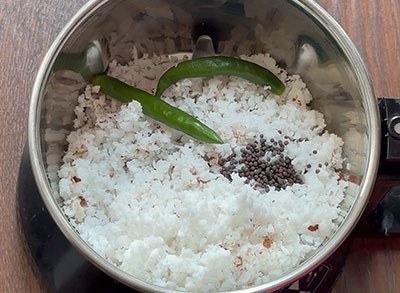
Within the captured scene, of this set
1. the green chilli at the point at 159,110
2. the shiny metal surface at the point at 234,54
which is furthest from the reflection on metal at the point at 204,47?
the green chilli at the point at 159,110

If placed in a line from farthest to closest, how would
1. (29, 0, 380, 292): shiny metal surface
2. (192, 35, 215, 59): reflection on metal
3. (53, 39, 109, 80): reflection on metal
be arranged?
(192, 35, 215, 59): reflection on metal < (53, 39, 109, 80): reflection on metal < (29, 0, 380, 292): shiny metal surface

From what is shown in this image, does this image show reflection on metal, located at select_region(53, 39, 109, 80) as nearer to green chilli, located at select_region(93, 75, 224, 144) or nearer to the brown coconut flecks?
green chilli, located at select_region(93, 75, 224, 144)

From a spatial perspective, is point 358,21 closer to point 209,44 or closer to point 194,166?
point 209,44

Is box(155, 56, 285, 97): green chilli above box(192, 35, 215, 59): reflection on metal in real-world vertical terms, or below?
below

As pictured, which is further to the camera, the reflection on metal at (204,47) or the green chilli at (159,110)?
the reflection on metal at (204,47)

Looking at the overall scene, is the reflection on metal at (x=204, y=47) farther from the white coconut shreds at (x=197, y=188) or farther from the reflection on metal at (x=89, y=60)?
the reflection on metal at (x=89, y=60)

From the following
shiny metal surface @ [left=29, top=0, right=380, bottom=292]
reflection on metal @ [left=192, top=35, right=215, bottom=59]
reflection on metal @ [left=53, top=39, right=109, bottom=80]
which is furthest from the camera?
reflection on metal @ [left=192, top=35, right=215, bottom=59]

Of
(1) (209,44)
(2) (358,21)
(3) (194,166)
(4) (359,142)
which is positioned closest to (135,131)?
(3) (194,166)

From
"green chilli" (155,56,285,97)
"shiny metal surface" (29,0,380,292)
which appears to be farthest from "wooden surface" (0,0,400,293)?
"green chilli" (155,56,285,97)
